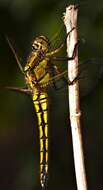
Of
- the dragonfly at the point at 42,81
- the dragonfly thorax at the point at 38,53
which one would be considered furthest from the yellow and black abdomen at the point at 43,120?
the dragonfly thorax at the point at 38,53

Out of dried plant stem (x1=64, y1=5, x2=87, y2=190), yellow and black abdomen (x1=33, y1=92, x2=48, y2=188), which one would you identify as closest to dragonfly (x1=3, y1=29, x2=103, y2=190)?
yellow and black abdomen (x1=33, y1=92, x2=48, y2=188)

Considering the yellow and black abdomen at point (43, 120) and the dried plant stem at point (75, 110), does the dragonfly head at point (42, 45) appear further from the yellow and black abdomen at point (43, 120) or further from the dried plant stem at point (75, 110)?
the dried plant stem at point (75, 110)

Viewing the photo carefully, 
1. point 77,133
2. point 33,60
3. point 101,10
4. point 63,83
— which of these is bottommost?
point 77,133

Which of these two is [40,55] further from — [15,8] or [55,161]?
[55,161]

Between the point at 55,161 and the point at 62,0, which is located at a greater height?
the point at 62,0

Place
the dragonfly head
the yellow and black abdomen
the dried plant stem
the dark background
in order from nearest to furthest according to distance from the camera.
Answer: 1. the dried plant stem
2. the yellow and black abdomen
3. the dragonfly head
4. the dark background

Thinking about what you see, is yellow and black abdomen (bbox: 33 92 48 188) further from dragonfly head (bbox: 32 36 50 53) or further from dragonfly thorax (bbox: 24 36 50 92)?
dragonfly head (bbox: 32 36 50 53)

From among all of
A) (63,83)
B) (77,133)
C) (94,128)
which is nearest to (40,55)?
(63,83)
